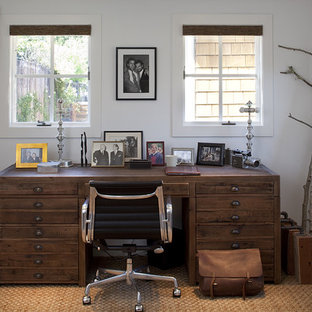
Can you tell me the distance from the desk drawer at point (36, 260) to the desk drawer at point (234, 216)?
3.38 ft

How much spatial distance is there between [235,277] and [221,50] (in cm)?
202

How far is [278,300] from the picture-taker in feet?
8.66

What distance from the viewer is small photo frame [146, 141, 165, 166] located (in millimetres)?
3348

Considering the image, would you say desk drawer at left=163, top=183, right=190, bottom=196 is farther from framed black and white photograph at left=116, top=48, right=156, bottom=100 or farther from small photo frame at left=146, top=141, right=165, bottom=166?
framed black and white photograph at left=116, top=48, right=156, bottom=100

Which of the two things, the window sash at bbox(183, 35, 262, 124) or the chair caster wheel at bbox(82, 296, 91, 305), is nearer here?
the chair caster wheel at bbox(82, 296, 91, 305)

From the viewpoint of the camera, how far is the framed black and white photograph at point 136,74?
→ 11.0 feet

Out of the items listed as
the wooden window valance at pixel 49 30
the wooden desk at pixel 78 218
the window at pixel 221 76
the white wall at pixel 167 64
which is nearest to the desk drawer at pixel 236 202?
the wooden desk at pixel 78 218

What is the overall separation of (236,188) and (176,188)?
0.46 metres

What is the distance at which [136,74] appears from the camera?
3387 mm

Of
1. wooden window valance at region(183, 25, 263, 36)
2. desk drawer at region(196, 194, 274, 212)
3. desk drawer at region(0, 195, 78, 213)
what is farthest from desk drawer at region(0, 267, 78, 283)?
wooden window valance at region(183, 25, 263, 36)

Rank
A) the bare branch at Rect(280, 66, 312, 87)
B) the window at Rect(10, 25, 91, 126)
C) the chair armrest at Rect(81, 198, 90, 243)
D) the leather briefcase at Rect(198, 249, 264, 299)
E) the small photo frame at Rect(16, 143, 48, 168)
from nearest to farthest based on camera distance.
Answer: the chair armrest at Rect(81, 198, 90, 243) < the leather briefcase at Rect(198, 249, 264, 299) < the small photo frame at Rect(16, 143, 48, 168) < the bare branch at Rect(280, 66, 312, 87) < the window at Rect(10, 25, 91, 126)

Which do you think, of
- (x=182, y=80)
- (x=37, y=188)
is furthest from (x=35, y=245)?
(x=182, y=80)

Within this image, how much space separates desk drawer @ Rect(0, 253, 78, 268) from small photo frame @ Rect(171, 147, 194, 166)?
1212 mm

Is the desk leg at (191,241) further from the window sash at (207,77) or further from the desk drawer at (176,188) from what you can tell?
the window sash at (207,77)
